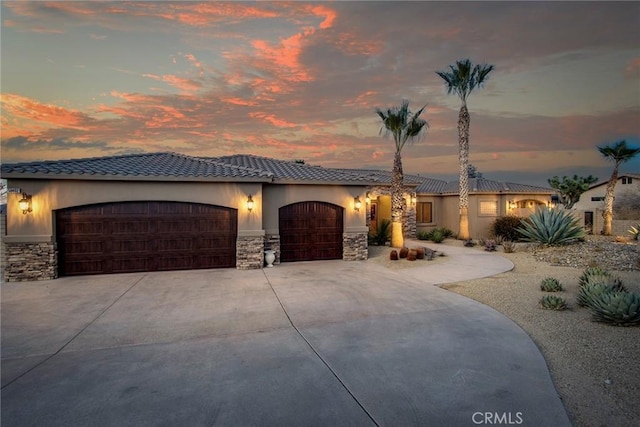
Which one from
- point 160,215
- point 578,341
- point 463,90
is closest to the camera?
point 578,341

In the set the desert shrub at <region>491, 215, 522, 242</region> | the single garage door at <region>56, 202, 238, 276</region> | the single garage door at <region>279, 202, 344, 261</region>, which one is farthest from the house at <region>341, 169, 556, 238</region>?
the single garage door at <region>56, 202, 238, 276</region>

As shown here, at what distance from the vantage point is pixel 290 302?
24.7ft

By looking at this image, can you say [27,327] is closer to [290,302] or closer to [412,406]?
[290,302]

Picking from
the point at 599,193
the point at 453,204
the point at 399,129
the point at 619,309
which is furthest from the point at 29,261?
the point at 599,193

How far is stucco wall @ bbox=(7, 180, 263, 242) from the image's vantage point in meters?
9.96

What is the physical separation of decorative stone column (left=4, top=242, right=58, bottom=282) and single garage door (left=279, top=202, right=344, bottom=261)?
7561mm

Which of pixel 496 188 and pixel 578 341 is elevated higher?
pixel 496 188

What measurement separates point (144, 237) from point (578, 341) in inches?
468

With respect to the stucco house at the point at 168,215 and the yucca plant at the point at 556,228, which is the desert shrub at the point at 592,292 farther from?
the yucca plant at the point at 556,228

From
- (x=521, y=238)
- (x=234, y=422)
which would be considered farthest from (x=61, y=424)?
(x=521, y=238)

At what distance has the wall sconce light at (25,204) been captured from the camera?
9828 mm

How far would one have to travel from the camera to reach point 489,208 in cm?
2195

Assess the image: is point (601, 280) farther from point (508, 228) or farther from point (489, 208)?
point (489, 208)

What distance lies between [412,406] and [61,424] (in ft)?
11.9
